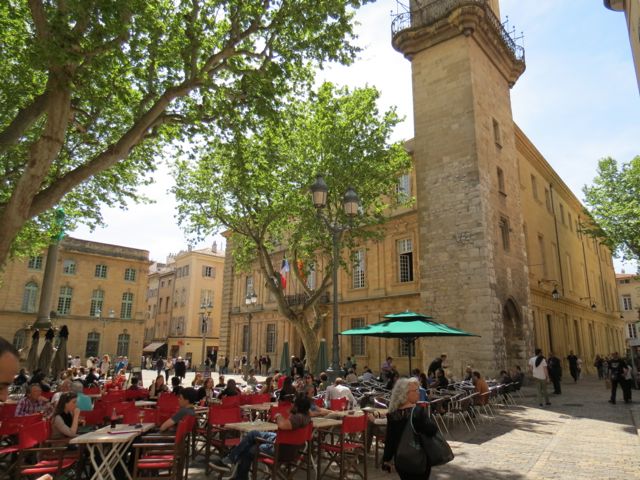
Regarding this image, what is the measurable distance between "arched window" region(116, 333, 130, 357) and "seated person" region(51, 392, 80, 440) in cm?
4001

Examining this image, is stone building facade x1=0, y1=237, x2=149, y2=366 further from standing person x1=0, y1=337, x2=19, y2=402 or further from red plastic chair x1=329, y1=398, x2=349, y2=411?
standing person x1=0, y1=337, x2=19, y2=402

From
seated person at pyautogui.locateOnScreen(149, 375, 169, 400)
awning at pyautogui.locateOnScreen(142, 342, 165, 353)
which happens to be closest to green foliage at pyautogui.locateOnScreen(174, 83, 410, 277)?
seated person at pyautogui.locateOnScreen(149, 375, 169, 400)

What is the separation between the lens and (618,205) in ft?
87.1

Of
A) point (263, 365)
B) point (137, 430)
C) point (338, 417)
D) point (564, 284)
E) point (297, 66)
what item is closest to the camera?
point (137, 430)

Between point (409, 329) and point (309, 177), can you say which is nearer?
point (409, 329)

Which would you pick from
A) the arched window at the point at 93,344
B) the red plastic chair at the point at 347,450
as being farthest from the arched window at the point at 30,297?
the red plastic chair at the point at 347,450

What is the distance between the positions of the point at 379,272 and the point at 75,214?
1568 centimetres

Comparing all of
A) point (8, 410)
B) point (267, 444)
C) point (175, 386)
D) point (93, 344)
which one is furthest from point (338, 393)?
point (93, 344)

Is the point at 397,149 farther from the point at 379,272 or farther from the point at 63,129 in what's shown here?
the point at 63,129

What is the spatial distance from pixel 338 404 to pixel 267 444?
2704 mm

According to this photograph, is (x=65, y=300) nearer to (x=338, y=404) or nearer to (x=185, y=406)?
(x=338, y=404)

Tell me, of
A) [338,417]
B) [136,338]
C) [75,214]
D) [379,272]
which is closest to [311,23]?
[338,417]

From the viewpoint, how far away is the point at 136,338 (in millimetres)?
43719

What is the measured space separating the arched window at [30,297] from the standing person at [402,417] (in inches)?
1684
